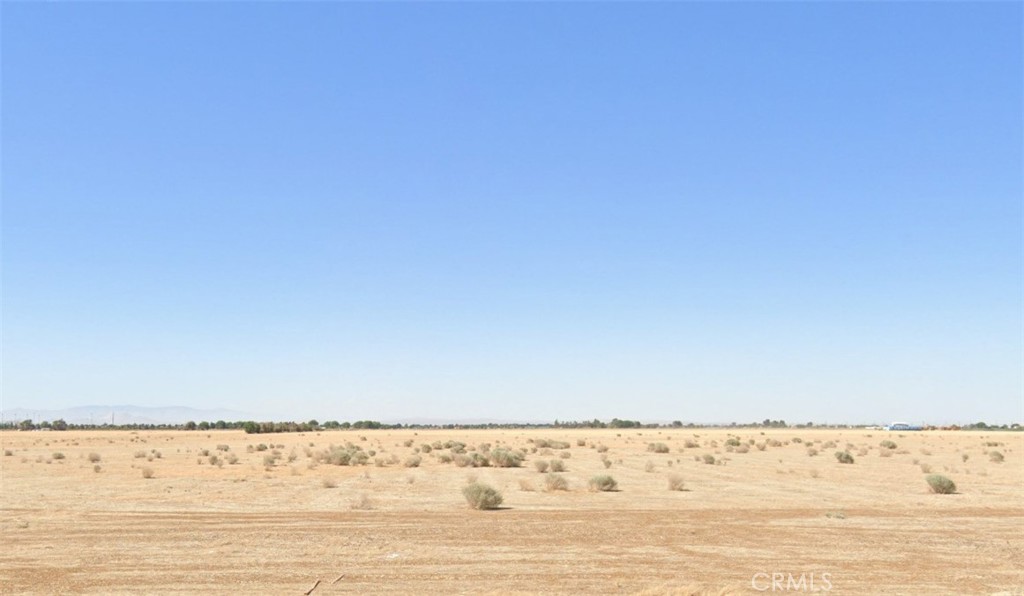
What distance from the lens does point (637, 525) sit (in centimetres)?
2078

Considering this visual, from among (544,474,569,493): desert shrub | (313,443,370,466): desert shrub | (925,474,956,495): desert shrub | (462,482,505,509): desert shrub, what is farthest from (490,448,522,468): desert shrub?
(925,474,956,495): desert shrub

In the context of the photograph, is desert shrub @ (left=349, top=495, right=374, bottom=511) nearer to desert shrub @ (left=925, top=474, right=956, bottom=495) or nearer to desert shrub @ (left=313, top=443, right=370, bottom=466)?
desert shrub @ (left=313, top=443, right=370, bottom=466)

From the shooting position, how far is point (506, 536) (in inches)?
744

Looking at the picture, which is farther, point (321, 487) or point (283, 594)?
point (321, 487)

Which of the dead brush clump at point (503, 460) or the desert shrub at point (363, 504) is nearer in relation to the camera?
the desert shrub at point (363, 504)

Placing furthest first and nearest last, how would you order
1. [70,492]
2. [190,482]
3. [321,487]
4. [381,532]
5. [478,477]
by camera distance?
1. [478,477]
2. [190,482]
3. [321,487]
4. [70,492]
5. [381,532]

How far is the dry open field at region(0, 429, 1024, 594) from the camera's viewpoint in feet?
46.2

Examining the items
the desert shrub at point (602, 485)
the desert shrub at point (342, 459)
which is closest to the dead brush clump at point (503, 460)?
the desert shrub at point (342, 459)

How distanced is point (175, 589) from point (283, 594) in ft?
6.44

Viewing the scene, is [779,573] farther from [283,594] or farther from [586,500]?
[586,500]

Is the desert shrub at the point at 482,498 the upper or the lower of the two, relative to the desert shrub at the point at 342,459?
upper

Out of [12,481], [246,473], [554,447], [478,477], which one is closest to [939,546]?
[478,477]

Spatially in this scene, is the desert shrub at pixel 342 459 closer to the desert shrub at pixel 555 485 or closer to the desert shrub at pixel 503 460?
the desert shrub at pixel 503 460

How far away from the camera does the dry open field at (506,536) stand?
1409cm
